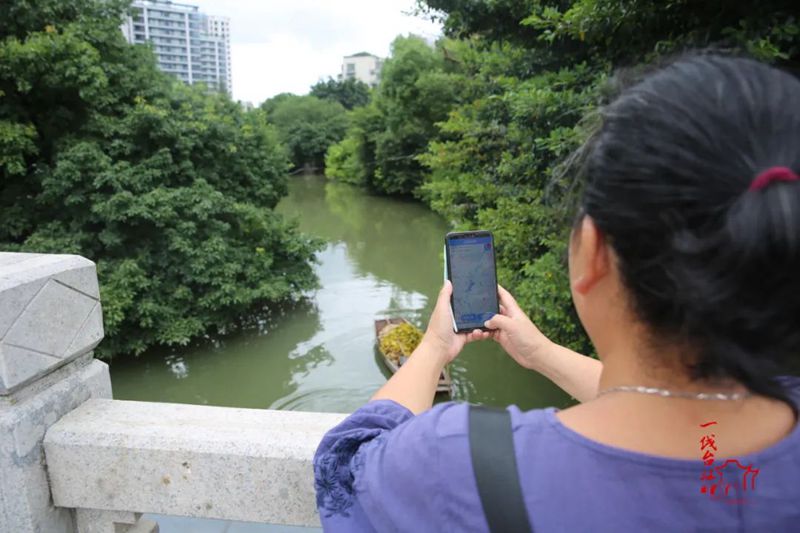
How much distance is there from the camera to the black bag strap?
662mm

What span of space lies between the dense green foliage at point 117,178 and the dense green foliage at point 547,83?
3.56 m

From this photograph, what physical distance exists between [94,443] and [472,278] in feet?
3.27

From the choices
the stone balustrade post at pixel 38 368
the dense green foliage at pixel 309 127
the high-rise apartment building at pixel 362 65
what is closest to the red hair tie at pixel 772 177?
the stone balustrade post at pixel 38 368

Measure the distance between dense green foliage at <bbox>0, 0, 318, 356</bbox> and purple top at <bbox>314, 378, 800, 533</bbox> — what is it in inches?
299

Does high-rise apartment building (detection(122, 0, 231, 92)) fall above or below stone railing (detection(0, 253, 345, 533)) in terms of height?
above

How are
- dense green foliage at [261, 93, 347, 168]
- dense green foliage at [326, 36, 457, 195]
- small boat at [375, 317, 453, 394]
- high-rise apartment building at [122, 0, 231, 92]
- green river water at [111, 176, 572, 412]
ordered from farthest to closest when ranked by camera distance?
high-rise apartment building at [122, 0, 231, 92], dense green foliage at [261, 93, 347, 168], dense green foliage at [326, 36, 457, 195], green river water at [111, 176, 572, 412], small boat at [375, 317, 453, 394]

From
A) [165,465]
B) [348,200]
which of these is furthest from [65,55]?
[348,200]

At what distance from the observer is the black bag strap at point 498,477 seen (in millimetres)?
662

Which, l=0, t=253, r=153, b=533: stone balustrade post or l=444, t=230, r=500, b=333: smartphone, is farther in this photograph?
l=0, t=253, r=153, b=533: stone balustrade post

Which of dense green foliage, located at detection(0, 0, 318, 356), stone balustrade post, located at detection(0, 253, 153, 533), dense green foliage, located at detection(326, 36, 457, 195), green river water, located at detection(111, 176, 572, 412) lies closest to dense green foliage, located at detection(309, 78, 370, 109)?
dense green foliage, located at detection(326, 36, 457, 195)

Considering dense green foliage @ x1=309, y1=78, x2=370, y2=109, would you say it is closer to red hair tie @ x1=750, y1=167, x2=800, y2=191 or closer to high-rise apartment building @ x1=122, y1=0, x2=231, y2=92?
high-rise apartment building @ x1=122, y1=0, x2=231, y2=92

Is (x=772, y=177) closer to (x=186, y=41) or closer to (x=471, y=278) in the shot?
(x=471, y=278)

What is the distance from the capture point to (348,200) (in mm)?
28406

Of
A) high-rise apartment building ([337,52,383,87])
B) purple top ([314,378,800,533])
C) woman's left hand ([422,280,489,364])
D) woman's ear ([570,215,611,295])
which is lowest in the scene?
purple top ([314,378,800,533])
